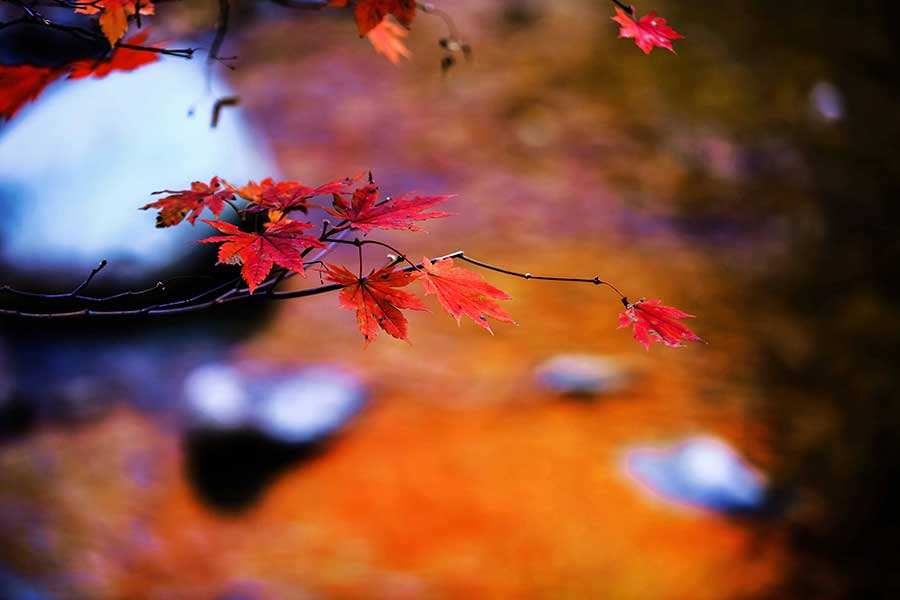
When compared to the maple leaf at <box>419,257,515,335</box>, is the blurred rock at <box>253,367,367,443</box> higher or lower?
lower

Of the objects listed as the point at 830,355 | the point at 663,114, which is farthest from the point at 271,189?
the point at 663,114

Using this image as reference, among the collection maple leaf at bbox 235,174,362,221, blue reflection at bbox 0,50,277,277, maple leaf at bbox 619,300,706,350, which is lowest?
blue reflection at bbox 0,50,277,277

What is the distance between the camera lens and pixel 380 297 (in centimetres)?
128

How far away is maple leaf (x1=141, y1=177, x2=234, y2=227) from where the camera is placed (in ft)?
4.41

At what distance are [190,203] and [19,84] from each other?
35cm

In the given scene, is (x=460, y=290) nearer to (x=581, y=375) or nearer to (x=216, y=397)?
(x=216, y=397)

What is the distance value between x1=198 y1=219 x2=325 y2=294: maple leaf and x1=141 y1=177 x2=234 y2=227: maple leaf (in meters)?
0.10

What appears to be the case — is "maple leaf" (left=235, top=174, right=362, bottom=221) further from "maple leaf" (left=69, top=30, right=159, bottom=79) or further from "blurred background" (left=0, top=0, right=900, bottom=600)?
"maple leaf" (left=69, top=30, right=159, bottom=79)

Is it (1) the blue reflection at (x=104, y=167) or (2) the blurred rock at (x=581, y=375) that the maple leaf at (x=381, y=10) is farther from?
(2) the blurred rock at (x=581, y=375)

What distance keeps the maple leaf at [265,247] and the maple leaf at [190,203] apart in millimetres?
97

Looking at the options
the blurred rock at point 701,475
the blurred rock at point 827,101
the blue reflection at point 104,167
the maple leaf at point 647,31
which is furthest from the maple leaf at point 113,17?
the blurred rock at point 827,101

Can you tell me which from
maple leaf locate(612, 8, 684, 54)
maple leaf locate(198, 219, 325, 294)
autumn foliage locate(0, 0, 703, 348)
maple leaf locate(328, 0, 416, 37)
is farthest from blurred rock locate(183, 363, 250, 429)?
maple leaf locate(612, 8, 684, 54)

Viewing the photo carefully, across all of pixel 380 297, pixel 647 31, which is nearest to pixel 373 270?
pixel 380 297

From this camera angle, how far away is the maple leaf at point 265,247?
4.03ft
